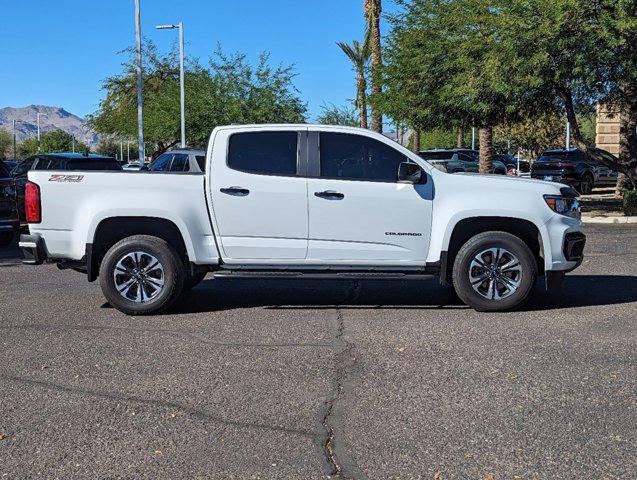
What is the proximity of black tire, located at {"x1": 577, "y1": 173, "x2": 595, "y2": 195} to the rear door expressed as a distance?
24594 millimetres

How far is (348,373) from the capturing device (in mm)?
5992

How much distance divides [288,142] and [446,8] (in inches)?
646

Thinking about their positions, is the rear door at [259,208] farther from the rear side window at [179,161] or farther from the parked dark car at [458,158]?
the parked dark car at [458,158]

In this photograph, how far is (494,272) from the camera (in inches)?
328

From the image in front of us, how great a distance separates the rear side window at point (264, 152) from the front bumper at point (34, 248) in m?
2.16

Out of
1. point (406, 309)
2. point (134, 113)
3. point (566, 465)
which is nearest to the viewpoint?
point (566, 465)

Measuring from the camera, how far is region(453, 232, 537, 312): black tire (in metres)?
8.27

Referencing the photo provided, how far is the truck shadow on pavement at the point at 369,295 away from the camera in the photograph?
895 centimetres

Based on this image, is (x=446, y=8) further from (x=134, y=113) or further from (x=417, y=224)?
(x=134, y=113)

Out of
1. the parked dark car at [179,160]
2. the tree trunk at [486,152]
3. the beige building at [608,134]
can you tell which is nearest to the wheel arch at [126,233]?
the parked dark car at [179,160]

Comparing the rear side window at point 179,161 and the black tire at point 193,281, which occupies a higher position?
the rear side window at point 179,161

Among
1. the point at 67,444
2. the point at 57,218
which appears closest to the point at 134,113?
the point at 57,218

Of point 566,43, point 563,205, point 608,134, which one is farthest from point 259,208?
point 608,134

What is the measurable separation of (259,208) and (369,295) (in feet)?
6.89
